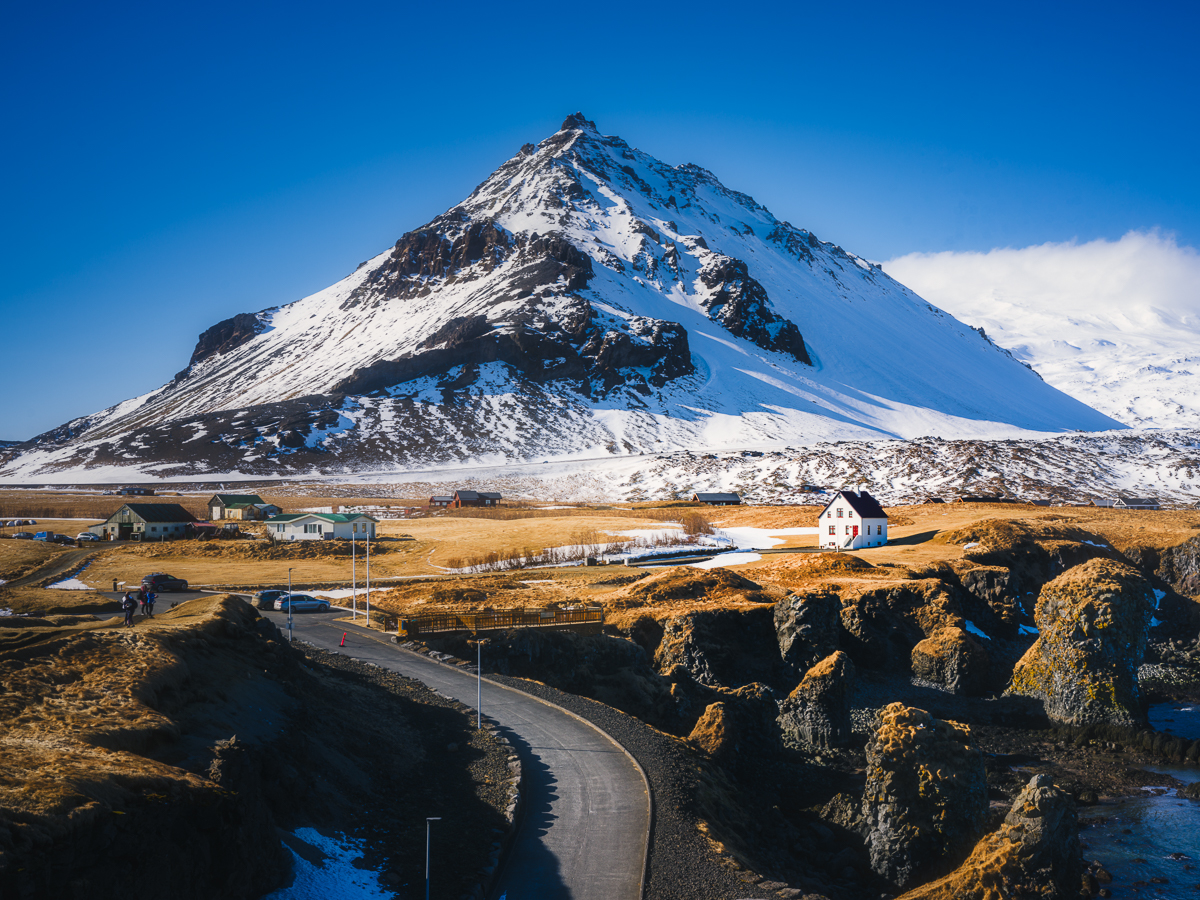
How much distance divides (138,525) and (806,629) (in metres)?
75.0

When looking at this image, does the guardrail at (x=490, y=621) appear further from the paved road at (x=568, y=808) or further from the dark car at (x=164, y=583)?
the dark car at (x=164, y=583)

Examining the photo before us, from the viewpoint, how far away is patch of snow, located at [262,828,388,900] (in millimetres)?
15711

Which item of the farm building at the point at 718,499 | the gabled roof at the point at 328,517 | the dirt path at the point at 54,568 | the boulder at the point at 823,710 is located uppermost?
the farm building at the point at 718,499

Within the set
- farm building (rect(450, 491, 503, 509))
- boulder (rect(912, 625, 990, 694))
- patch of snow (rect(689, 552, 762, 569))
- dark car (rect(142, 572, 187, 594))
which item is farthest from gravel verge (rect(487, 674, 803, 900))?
farm building (rect(450, 491, 503, 509))

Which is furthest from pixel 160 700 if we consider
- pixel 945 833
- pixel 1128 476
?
pixel 1128 476

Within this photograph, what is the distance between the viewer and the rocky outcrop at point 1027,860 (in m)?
18.9

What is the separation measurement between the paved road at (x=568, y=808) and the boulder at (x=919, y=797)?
711 cm

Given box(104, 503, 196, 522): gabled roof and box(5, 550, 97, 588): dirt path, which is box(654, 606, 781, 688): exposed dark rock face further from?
box(104, 503, 196, 522): gabled roof

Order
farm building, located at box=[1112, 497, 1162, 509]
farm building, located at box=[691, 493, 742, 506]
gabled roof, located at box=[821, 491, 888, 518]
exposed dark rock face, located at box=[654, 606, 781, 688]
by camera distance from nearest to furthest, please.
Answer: exposed dark rock face, located at box=[654, 606, 781, 688], gabled roof, located at box=[821, 491, 888, 518], farm building, located at box=[1112, 497, 1162, 509], farm building, located at box=[691, 493, 742, 506]

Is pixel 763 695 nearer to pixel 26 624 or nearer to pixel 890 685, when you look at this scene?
pixel 890 685

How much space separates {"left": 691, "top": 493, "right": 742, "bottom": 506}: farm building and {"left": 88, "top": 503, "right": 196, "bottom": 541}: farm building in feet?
250

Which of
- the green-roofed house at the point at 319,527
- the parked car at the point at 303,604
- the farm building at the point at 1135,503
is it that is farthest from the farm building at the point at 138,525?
the farm building at the point at 1135,503

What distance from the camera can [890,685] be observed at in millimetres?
41781

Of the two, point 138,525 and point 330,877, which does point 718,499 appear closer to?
point 138,525
